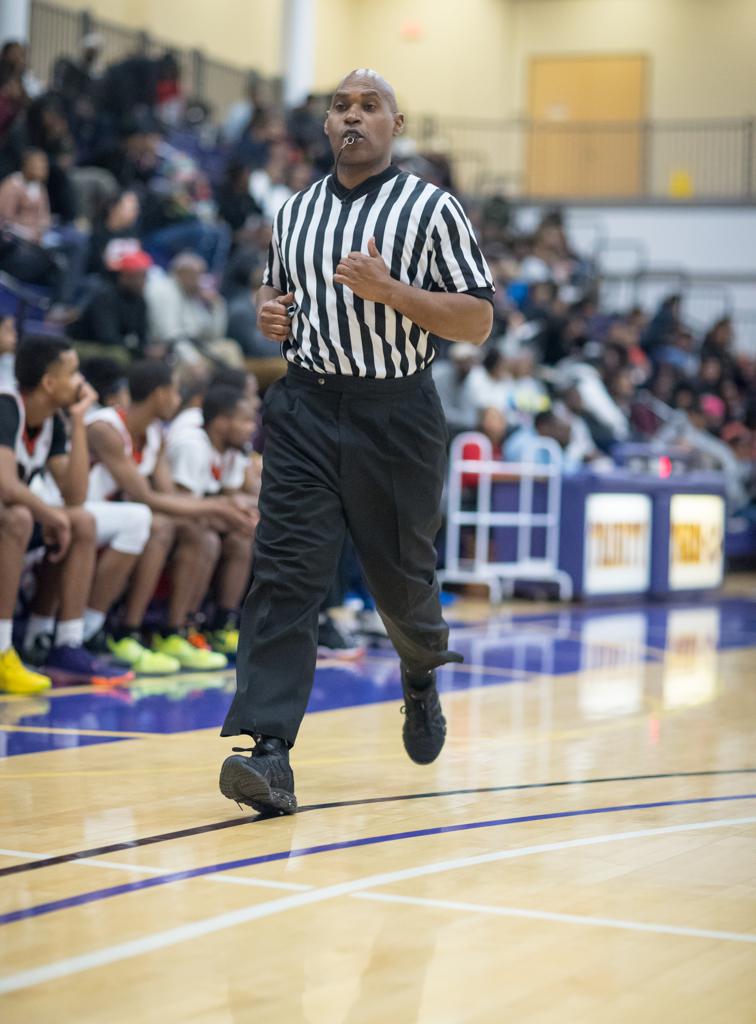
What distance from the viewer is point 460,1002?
2520mm

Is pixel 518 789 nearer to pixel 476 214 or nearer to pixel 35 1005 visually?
pixel 35 1005

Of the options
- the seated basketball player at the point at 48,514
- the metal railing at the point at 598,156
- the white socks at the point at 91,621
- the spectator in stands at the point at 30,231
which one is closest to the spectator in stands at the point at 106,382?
the seated basketball player at the point at 48,514

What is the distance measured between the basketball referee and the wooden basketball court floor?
1.45 ft

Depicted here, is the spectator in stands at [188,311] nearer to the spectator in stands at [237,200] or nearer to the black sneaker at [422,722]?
the spectator in stands at [237,200]

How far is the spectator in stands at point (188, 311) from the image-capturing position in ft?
33.7

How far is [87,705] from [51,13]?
13510mm

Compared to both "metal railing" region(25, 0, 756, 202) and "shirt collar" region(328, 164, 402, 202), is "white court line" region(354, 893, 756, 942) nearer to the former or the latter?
"shirt collar" region(328, 164, 402, 202)

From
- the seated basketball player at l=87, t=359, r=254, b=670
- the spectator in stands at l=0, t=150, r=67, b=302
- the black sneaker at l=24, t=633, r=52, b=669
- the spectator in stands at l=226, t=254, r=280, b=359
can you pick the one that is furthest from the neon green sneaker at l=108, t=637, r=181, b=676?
the spectator in stands at l=226, t=254, r=280, b=359

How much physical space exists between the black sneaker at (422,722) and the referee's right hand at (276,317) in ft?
3.40

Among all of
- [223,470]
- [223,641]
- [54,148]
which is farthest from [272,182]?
[223,641]

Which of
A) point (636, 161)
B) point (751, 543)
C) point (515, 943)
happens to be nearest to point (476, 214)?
point (636, 161)

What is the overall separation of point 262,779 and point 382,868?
20.4 inches

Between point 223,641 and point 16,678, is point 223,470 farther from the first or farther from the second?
point 16,678

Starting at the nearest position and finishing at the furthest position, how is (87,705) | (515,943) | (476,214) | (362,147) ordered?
(515,943), (362,147), (87,705), (476,214)
